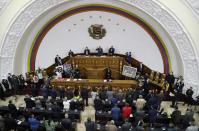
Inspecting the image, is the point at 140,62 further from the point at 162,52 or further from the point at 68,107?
the point at 68,107

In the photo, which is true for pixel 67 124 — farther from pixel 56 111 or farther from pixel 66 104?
pixel 66 104

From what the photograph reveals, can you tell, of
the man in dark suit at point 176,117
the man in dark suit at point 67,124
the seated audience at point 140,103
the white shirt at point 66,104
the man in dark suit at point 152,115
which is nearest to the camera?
the man in dark suit at point 67,124

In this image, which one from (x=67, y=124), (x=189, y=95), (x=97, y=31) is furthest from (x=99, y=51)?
(x=67, y=124)

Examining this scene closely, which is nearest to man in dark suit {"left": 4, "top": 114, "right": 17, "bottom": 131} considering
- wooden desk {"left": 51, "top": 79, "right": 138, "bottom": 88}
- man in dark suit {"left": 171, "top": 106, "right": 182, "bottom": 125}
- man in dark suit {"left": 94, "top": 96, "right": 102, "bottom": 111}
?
man in dark suit {"left": 94, "top": 96, "right": 102, "bottom": 111}

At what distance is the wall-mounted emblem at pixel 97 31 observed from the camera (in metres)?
23.3

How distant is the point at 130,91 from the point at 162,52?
5.75 m

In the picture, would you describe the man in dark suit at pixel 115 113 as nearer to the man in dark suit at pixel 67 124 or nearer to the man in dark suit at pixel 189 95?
the man in dark suit at pixel 67 124

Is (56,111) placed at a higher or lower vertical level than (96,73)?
lower

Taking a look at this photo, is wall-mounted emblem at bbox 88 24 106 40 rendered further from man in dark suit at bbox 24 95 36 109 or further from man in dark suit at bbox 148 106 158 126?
man in dark suit at bbox 148 106 158 126

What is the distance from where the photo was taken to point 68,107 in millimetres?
16500

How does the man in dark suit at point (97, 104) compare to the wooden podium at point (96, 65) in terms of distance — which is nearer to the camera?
the man in dark suit at point (97, 104)

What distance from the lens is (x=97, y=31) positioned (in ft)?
77.0

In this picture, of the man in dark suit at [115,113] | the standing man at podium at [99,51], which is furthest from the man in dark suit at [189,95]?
the standing man at podium at [99,51]

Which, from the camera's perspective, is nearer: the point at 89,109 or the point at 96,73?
the point at 89,109
